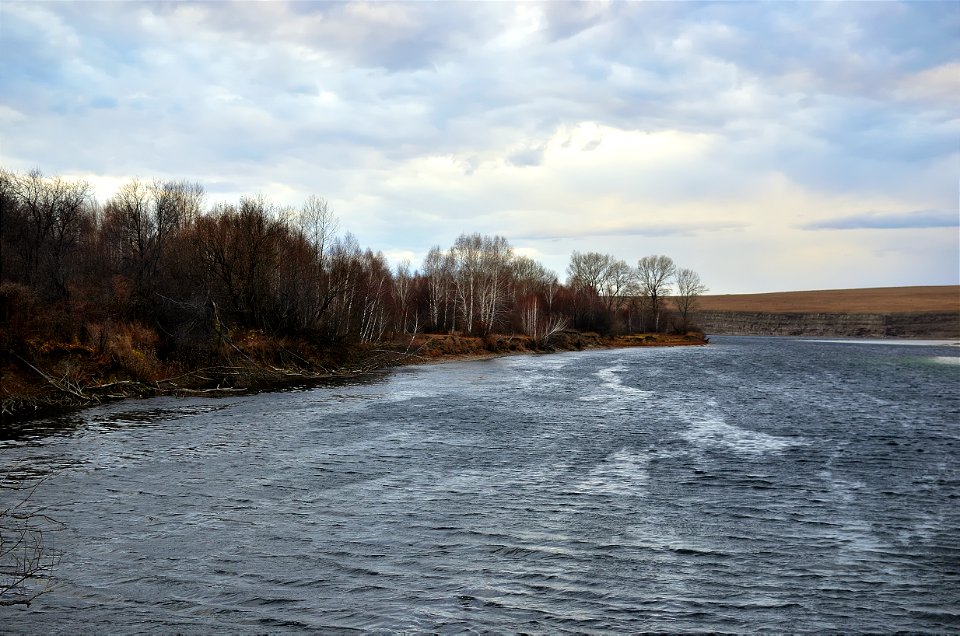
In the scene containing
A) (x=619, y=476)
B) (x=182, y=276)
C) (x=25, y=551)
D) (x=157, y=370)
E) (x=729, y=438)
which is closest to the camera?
(x=25, y=551)

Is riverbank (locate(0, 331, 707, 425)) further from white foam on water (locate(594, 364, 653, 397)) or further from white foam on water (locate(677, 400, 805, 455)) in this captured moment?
white foam on water (locate(677, 400, 805, 455))

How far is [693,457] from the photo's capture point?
21.5m

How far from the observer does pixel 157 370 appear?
3709 cm

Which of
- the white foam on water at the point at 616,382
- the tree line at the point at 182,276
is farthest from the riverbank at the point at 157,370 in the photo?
the white foam on water at the point at 616,382

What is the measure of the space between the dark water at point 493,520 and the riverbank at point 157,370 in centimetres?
303

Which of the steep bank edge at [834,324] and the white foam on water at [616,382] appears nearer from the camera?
the white foam on water at [616,382]

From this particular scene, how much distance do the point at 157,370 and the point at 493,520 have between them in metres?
29.3

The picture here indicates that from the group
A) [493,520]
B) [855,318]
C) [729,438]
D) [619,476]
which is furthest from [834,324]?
[493,520]

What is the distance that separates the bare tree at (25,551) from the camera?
10.4 meters

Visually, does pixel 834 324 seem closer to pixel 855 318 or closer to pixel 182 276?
pixel 855 318

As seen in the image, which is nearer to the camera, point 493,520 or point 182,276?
point 493,520

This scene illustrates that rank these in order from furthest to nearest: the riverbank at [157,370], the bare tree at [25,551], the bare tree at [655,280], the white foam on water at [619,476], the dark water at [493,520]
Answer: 1. the bare tree at [655,280]
2. the riverbank at [157,370]
3. the white foam on water at [619,476]
4. the bare tree at [25,551]
5. the dark water at [493,520]

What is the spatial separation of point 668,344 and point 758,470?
321 feet

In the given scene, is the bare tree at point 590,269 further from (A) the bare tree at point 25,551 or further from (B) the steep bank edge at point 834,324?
(A) the bare tree at point 25,551
